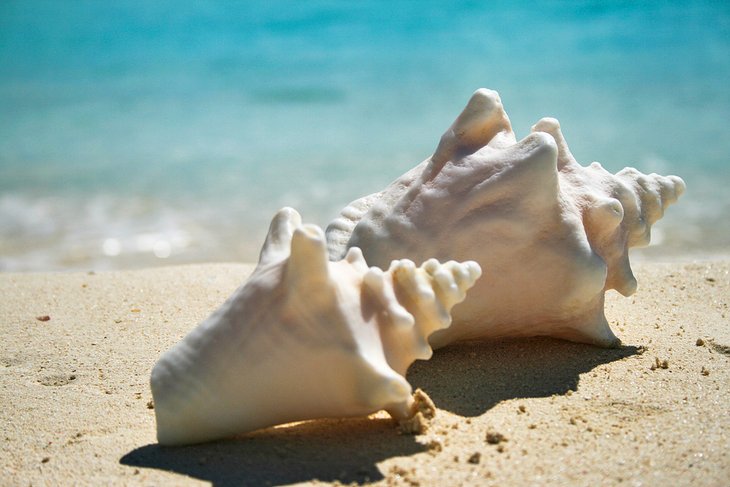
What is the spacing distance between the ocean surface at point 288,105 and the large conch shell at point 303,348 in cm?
358

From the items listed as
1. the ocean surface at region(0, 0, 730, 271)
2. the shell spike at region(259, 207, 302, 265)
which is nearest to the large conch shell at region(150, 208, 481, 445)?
the shell spike at region(259, 207, 302, 265)

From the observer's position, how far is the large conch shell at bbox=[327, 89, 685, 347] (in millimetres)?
2729

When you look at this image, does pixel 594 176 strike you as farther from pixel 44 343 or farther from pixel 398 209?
pixel 44 343

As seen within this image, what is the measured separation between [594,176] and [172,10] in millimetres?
20971

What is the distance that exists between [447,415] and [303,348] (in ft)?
1.94

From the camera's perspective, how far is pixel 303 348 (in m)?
2.15

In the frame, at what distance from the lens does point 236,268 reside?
447cm

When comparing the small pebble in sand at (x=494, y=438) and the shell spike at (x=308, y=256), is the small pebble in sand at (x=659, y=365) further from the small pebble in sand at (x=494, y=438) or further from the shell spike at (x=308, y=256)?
the shell spike at (x=308, y=256)

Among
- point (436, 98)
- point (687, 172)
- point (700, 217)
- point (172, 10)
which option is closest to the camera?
point (700, 217)

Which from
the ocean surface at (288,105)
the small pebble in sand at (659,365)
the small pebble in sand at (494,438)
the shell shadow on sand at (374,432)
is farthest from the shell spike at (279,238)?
the ocean surface at (288,105)

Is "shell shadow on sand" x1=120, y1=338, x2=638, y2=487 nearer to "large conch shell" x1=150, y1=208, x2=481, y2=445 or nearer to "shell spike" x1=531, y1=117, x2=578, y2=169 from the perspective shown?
"large conch shell" x1=150, y1=208, x2=481, y2=445

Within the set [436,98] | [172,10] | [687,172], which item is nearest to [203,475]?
[687,172]

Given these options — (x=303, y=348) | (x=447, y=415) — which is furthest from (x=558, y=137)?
(x=303, y=348)

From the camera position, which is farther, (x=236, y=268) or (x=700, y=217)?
(x=700, y=217)
